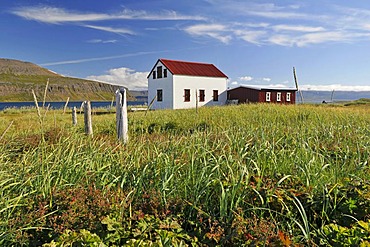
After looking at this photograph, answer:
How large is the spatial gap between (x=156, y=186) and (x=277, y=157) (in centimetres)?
162

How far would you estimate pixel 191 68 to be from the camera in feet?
112

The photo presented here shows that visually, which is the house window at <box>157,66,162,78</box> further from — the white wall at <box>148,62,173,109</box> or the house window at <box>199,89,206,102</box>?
the house window at <box>199,89,206,102</box>

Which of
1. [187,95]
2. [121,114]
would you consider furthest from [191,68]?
[121,114]

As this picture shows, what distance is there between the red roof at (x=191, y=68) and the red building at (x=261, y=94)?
264 cm

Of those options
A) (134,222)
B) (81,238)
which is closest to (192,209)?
(134,222)

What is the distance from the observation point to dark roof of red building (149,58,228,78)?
32356 millimetres

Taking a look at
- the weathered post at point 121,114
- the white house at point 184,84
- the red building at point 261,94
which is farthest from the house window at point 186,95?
the weathered post at point 121,114

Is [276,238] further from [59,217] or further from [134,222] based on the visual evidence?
[59,217]

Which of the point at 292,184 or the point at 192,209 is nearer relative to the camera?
the point at 192,209

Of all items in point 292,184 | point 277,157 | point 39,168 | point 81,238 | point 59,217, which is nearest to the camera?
point 81,238

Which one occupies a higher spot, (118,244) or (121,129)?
(121,129)

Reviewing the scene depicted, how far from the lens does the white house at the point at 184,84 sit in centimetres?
3162

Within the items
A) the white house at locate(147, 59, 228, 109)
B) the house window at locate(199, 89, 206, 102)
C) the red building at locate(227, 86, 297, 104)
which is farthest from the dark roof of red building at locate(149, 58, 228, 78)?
the red building at locate(227, 86, 297, 104)

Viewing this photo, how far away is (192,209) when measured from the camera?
245 cm
